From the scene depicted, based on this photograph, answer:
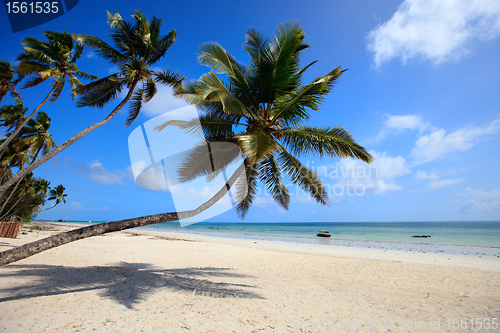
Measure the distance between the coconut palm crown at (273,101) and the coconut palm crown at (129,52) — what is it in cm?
273

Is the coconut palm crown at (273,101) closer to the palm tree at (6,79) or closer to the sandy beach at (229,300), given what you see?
the sandy beach at (229,300)

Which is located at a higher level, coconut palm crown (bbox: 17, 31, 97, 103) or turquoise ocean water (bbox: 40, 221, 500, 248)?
coconut palm crown (bbox: 17, 31, 97, 103)

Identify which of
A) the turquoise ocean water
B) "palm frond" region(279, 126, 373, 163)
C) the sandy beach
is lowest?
the turquoise ocean water

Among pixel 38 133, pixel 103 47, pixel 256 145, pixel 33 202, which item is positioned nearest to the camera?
pixel 256 145

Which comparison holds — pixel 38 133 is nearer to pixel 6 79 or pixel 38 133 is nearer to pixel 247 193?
pixel 6 79

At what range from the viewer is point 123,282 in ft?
19.3

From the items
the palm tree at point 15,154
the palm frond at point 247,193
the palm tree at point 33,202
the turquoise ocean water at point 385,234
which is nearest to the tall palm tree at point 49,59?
the palm frond at point 247,193

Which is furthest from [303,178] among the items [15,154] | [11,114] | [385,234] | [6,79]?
[385,234]

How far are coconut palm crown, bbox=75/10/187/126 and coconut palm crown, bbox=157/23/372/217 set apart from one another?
273 centimetres

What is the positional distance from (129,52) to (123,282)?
273 inches

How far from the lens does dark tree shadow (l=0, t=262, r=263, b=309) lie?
16.3 feet

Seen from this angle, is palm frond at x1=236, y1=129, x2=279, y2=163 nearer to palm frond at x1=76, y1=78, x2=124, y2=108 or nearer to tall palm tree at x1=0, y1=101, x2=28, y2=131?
palm frond at x1=76, y1=78, x2=124, y2=108

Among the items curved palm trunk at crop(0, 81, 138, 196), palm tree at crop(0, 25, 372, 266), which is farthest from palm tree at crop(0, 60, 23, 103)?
Answer: palm tree at crop(0, 25, 372, 266)

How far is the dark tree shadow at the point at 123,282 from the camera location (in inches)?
195
